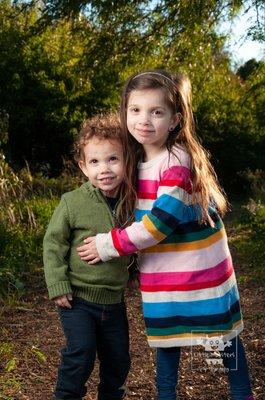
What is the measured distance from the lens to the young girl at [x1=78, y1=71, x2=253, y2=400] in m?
2.61

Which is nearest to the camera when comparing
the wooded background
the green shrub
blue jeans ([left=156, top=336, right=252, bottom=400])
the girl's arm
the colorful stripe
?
the girl's arm

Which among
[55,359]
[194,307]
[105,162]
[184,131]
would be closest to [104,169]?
[105,162]

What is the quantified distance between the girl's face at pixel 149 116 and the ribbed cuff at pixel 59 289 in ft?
2.12

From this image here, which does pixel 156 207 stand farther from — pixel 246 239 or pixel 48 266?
pixel 246 239

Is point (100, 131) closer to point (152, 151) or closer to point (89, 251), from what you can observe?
point (152, 151)

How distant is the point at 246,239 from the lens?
7.82 m

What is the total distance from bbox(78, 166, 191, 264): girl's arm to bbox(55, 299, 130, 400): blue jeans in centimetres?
29

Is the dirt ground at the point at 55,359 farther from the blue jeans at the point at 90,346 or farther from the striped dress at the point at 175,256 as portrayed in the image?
the striped dress at the point at 175,256

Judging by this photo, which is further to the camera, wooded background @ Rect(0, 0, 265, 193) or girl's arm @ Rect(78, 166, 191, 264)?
wooded background @ Rect(0, 0, 265, 193)

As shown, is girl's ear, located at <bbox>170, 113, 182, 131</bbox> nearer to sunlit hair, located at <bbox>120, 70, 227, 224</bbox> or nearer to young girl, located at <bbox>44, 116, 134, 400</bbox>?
sunlit hair, located at <bbox>120, 70, 227, 224</bbox>

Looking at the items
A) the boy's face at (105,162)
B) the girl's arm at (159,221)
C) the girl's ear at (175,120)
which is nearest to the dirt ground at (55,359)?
the girl's arm at (159,221)

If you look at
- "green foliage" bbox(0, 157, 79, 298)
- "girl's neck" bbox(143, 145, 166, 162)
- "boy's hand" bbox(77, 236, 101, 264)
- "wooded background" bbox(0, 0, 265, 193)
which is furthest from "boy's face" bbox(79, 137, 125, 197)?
"wooded background" bbox(0, 0, 265, 193)

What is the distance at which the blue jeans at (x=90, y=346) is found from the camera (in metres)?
2.74

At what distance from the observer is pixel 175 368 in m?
2.84
